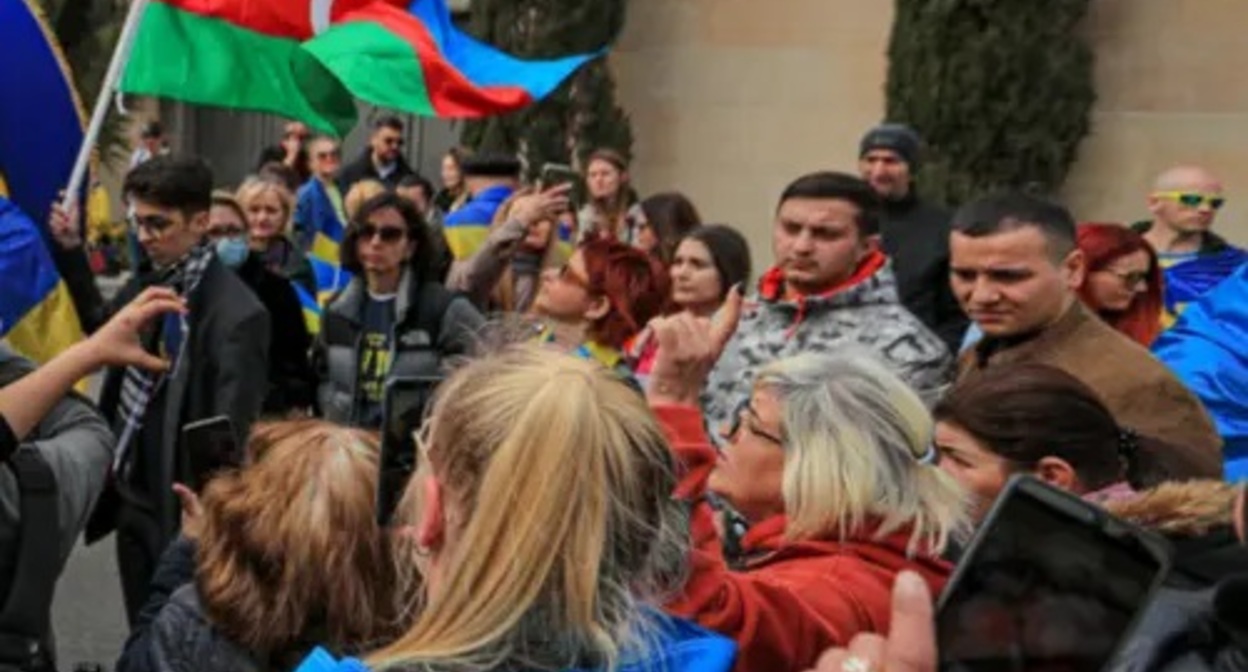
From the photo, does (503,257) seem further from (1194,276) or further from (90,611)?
(1194,276)

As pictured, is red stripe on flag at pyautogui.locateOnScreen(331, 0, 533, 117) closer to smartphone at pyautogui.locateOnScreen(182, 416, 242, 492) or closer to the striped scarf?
the striped scarf

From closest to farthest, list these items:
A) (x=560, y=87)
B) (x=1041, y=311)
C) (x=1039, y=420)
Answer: (x=1039, y=420)
(x=1041, y=311)
(x=560, y=87)

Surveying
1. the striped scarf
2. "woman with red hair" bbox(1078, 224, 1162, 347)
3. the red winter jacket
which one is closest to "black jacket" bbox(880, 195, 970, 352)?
"woman with red hair" bbox(1078, 224, 1162, 347)

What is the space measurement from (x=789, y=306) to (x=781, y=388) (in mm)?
1915

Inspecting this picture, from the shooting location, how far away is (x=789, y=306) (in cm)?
541

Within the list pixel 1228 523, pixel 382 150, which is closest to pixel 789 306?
pixel 1228 523

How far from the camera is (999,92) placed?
1230cm

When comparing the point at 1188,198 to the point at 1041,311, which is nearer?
the point at 1041,311

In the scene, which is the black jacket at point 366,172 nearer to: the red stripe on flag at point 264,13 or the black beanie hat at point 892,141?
the black beanie hat at point 892,141

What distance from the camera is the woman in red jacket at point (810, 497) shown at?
306 centimetres

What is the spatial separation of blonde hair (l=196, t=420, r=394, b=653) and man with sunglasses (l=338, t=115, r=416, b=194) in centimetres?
1018

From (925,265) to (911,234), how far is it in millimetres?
244

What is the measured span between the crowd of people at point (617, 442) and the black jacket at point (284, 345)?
0.01m

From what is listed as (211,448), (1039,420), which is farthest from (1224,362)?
(211,448)
